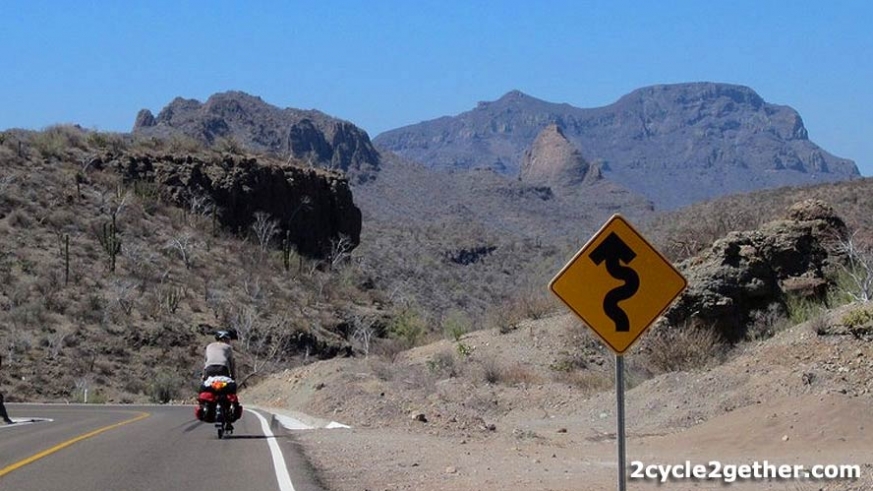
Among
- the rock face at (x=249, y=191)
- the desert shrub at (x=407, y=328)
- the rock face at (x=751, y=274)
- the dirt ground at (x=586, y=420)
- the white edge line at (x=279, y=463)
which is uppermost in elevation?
the rock face at (x=249, y=191)

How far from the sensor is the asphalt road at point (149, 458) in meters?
13.2

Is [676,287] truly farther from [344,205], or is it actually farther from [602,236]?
[344,205]

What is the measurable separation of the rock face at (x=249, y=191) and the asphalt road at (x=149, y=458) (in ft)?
158

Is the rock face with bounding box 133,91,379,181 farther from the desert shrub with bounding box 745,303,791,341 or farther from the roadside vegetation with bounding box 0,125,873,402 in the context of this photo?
the desert shrub with bounding box 745,303,791,341

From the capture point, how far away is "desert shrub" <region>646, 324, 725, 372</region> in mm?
24078

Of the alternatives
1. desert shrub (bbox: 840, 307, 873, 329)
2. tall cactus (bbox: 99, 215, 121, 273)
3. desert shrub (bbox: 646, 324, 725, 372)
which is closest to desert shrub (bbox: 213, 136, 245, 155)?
tall cactus (bbox: 99, 215, 121, 273)

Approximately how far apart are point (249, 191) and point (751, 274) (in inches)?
1902

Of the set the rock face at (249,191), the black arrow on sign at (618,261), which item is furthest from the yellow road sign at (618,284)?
the rock face at (249,191)

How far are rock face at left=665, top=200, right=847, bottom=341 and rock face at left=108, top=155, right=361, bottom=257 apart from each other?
46.4 m

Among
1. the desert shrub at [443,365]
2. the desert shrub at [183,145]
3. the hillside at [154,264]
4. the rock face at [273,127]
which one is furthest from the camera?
the rock face at [273,127]

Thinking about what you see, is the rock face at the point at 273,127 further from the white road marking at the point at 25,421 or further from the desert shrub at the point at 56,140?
the white road marking at the point at 25,421

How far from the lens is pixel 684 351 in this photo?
2433 centimetres

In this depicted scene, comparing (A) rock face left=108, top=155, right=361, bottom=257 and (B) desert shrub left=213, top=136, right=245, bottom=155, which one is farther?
(B) desert shrub left=213, top=136, right=245, bottom=155

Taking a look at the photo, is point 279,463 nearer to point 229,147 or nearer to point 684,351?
point 684,351
